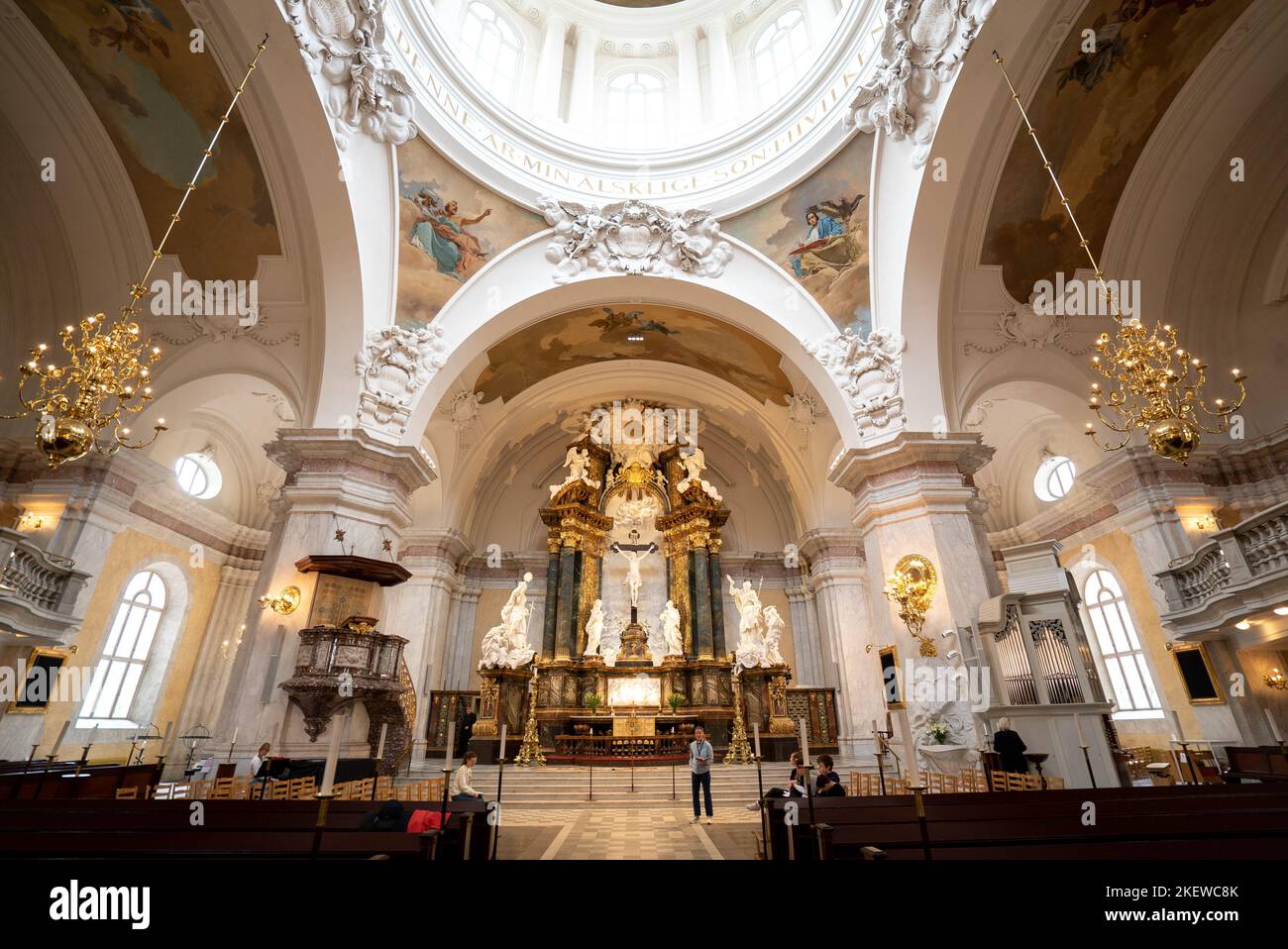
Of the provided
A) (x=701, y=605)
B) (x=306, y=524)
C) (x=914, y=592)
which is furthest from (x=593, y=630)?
(x=914, y=592)

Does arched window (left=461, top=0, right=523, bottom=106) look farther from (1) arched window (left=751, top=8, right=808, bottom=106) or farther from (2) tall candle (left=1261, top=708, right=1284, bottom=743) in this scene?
(2) tall candle (left=1261, top=708, right=1284, bottom=743)

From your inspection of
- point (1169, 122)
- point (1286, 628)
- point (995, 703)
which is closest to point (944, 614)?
point (995, 703)

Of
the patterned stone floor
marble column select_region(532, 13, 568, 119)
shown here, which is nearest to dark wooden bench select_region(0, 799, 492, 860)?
the patterned stone floor

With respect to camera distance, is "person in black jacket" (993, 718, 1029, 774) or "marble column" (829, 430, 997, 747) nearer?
"person in black jacket" (993, 718, 1029, 774)

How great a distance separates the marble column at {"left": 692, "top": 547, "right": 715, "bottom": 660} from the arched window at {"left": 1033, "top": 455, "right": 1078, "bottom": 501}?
9.19 metres

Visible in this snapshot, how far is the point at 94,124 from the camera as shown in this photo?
896 cm

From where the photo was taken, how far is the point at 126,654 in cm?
1399

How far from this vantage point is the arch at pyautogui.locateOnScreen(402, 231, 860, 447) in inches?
451

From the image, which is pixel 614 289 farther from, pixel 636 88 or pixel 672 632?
pixel 672 632

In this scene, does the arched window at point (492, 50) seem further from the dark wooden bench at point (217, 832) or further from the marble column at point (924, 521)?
the dark wooden bench at point (217, 832)

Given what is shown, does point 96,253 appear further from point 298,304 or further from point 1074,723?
point 1074,723

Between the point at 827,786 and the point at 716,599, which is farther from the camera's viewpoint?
the point at 716,599

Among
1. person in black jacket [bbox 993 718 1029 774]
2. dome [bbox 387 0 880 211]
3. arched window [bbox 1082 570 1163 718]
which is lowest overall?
person in black jacket [bbox 993 718 1029 774]

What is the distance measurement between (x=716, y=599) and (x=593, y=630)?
356 centimetres
